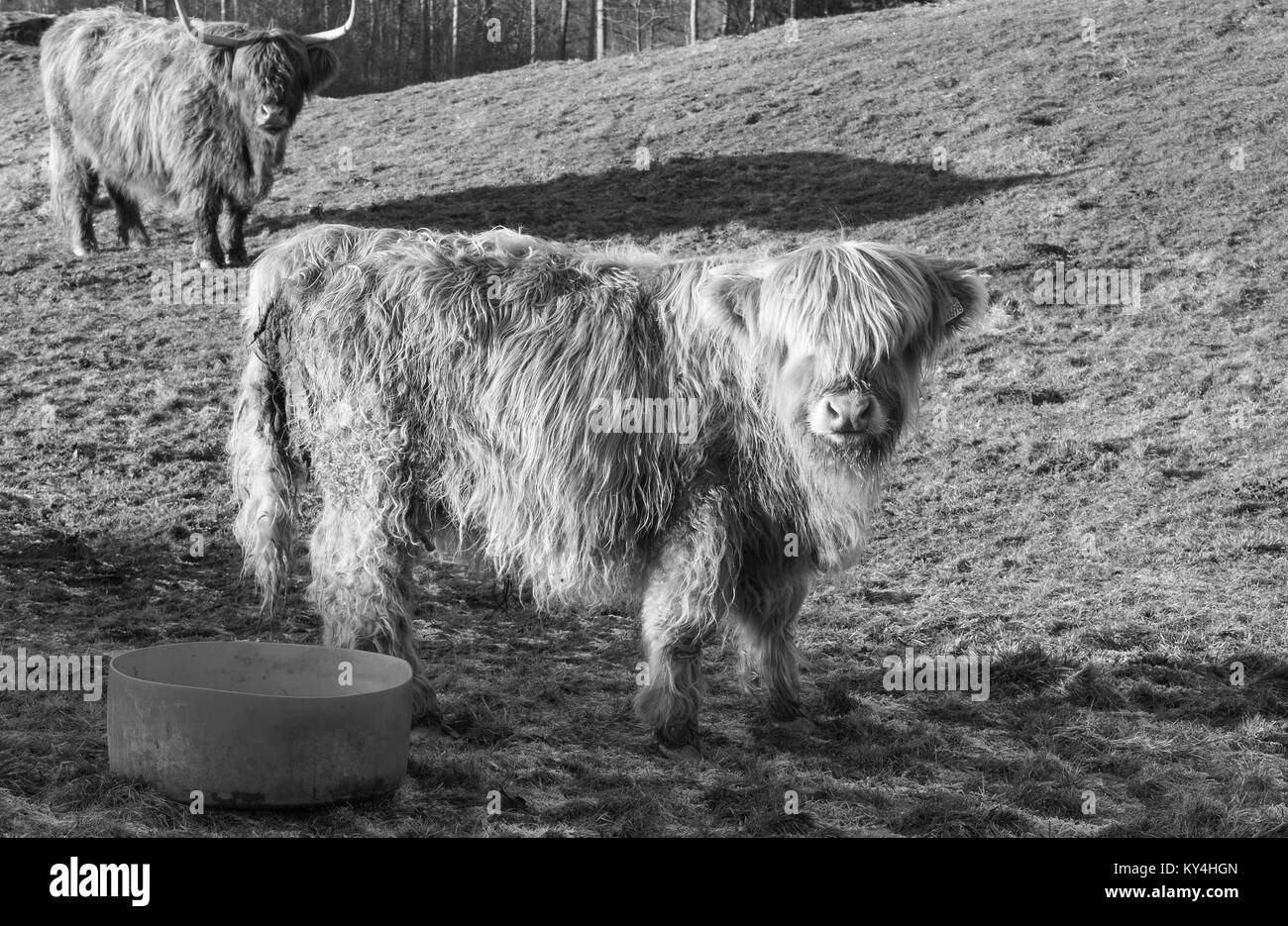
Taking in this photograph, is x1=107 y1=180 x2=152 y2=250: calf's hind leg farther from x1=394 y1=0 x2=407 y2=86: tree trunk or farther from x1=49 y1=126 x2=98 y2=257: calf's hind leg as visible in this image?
x1=394 y1=0 x2=407 y2=86: tree trunk

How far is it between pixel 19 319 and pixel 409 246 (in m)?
5.63

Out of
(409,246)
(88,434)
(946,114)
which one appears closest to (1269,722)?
(409,246)

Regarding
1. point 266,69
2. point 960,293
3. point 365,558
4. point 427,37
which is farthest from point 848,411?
point 427,37

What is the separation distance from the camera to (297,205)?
10.8 metres

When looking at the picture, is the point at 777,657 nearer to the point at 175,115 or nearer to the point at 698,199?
the point at 175,115

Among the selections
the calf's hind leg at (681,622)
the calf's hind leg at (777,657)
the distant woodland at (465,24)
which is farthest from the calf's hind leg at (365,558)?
the distant woodland at (465,24)

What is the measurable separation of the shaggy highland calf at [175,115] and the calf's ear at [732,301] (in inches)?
244

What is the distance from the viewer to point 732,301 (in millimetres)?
3588

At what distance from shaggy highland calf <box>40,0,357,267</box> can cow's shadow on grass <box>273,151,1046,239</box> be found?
1229mm

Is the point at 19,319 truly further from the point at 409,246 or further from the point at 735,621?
the point at 735,621

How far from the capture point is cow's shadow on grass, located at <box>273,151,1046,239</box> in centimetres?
1048

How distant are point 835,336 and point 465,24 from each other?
37122mm

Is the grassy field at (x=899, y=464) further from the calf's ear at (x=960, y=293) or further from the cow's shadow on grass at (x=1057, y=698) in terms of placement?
the calf's ear at (x=960, y=293)

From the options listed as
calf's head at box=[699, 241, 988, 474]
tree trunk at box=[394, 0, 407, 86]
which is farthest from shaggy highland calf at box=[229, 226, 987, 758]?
tree trunk at box=[394, 0, 407, 86]
